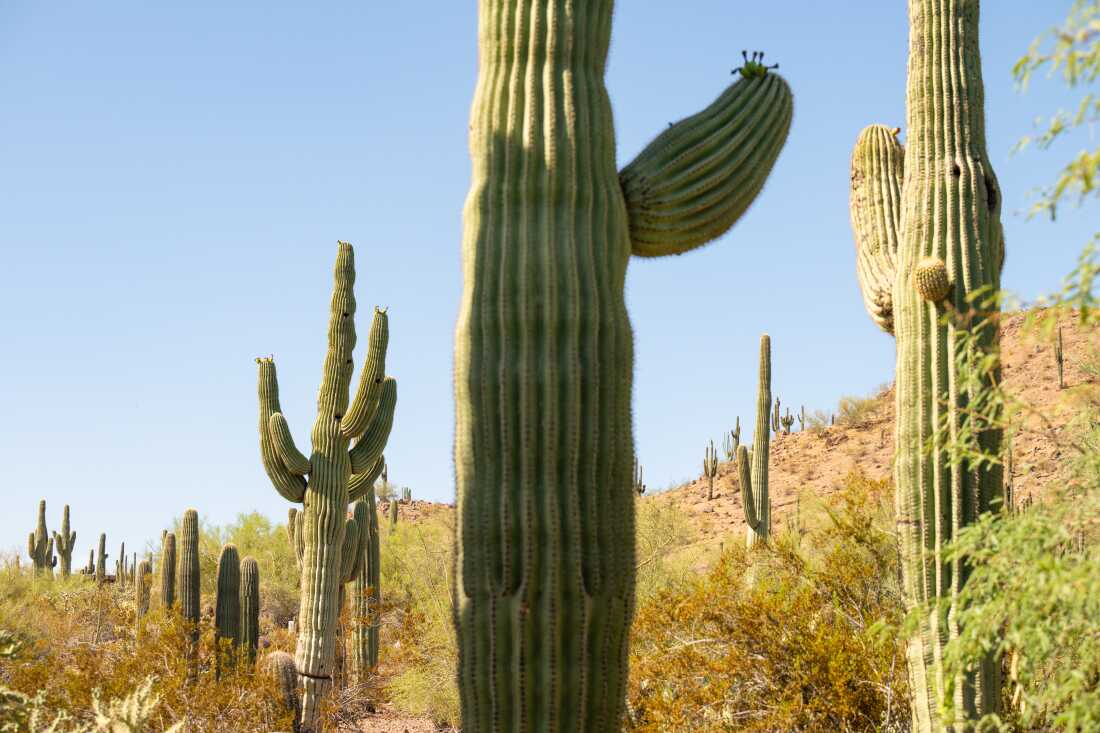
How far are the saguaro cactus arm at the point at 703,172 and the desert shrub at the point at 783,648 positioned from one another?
141 inches

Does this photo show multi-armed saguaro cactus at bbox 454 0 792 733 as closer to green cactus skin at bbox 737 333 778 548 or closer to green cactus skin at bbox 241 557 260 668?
green cactus skin at bbox 241 557 260 668

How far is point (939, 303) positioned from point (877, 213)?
1.86 metres

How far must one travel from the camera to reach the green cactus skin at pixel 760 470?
58.6 feet

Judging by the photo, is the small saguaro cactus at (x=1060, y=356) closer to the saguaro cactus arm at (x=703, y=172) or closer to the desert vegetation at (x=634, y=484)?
the desert vegetation at (x=634, y=484)

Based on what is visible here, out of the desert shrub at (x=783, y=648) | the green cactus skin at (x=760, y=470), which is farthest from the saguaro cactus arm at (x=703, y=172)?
the green cactus skin at (x=760, y=470)

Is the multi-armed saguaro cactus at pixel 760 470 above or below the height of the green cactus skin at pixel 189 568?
above

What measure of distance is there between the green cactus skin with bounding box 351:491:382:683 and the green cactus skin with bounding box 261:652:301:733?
11.1 feet

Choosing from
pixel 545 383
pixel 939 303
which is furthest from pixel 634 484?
pixel 939 303

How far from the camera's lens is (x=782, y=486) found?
36469mm

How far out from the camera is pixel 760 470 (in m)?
18.6

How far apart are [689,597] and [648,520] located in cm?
1660

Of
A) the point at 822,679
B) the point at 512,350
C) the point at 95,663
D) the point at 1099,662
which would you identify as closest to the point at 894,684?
the point at 822,679

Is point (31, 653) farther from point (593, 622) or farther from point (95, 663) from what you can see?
point (593, 622)

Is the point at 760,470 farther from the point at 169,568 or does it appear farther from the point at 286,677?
the point at 169,568
